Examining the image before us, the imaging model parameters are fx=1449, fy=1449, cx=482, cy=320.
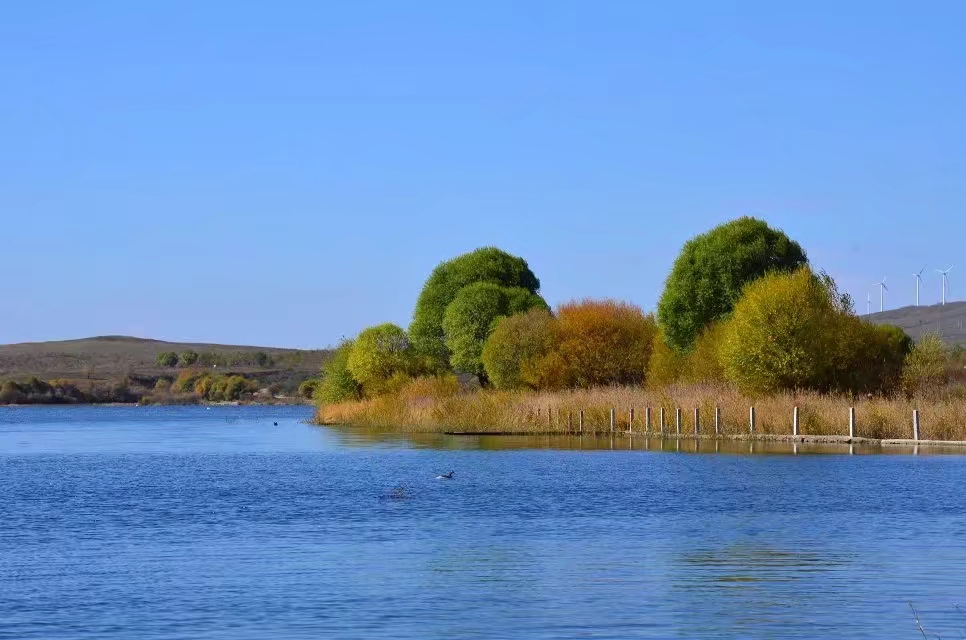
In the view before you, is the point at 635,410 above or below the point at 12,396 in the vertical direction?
below

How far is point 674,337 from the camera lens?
7469cm

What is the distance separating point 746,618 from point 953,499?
16647mm

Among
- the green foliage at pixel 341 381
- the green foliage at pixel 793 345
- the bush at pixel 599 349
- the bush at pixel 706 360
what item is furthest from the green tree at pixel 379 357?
the green foliage at pixel 793 345

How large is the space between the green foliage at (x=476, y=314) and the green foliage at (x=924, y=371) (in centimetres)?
2797

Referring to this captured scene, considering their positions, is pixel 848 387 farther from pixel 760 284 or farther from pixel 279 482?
pixel 279 482

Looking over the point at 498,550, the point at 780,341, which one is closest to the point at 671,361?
the point at 780,341

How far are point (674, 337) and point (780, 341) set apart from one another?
13034mm

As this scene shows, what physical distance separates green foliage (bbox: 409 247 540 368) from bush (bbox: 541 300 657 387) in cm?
1404

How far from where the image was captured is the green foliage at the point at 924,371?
207 ft

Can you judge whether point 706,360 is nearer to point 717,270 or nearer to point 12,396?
point 717,270

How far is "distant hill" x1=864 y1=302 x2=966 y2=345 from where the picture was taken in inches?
6971

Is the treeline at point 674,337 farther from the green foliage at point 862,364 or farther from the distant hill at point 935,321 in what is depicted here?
the distant hill at point 935,321

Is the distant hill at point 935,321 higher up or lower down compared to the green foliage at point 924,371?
higher up

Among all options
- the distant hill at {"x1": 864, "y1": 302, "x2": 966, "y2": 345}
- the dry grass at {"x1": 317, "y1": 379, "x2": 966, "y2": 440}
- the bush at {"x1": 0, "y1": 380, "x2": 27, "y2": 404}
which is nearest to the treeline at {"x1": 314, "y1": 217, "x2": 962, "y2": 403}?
the dry grass at {"x1": 317, "y1": 379, "x2": 966, "y2": 440}
